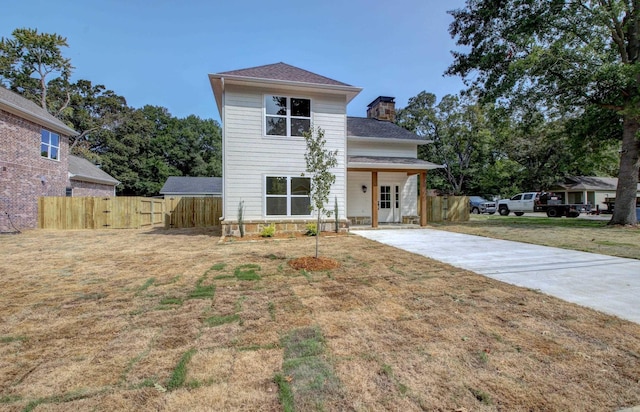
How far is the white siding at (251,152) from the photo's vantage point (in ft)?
33.4

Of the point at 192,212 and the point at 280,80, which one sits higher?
the point at 280,80

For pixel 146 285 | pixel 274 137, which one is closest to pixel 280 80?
pixel 274 137

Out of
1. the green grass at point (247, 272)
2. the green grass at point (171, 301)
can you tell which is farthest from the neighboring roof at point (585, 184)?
the green grass at point (171, 301)

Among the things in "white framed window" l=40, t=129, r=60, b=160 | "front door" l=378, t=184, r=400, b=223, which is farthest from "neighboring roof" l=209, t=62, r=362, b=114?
"white framed window" l=40, t=129, r=60, b=160

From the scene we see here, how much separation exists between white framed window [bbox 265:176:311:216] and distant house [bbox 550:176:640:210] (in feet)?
108

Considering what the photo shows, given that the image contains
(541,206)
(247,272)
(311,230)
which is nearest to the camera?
(247,272)

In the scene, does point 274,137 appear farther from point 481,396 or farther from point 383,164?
point 481,396

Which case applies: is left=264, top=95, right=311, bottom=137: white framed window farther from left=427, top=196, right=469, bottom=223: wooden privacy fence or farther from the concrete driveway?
left=427, top=196, right=469, bottom=223: wooden privacy fence

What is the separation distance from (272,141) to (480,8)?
13954mm

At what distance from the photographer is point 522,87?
47.0 feet

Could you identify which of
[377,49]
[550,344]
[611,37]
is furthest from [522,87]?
[550,344]

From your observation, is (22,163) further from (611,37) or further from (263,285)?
(611,37)

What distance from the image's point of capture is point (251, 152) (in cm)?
1034

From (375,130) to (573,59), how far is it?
30.1 feet
